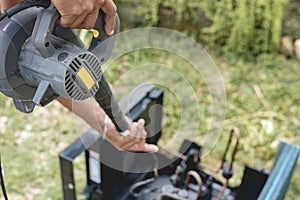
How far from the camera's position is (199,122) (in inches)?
91.0

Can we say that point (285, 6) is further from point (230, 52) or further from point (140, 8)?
point (140, 8)

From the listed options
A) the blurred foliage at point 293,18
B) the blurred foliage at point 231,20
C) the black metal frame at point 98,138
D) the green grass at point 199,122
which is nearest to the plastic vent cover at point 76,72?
the black metal frame at point 98,138

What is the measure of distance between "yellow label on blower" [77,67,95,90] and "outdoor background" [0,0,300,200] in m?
1.24

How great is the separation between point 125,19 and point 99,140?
192 centimetres

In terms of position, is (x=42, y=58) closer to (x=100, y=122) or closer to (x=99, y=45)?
(x=99, y=45)

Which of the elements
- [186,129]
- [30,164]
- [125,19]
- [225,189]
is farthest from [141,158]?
[125,19]

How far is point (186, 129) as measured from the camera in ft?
6.82

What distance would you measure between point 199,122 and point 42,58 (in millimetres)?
1616

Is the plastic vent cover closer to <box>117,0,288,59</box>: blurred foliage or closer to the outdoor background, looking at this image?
the outdoor background

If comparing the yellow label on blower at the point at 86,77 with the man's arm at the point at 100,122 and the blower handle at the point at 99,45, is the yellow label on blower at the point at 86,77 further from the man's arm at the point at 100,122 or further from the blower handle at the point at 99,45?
the man's arm at the point at 100,122

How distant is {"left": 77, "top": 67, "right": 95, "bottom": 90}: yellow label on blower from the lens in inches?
30.1

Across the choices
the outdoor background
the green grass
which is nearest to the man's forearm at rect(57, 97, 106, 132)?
the green grass

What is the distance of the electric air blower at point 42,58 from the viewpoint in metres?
0.74

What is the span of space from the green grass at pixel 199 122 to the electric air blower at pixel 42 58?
3.38ft
